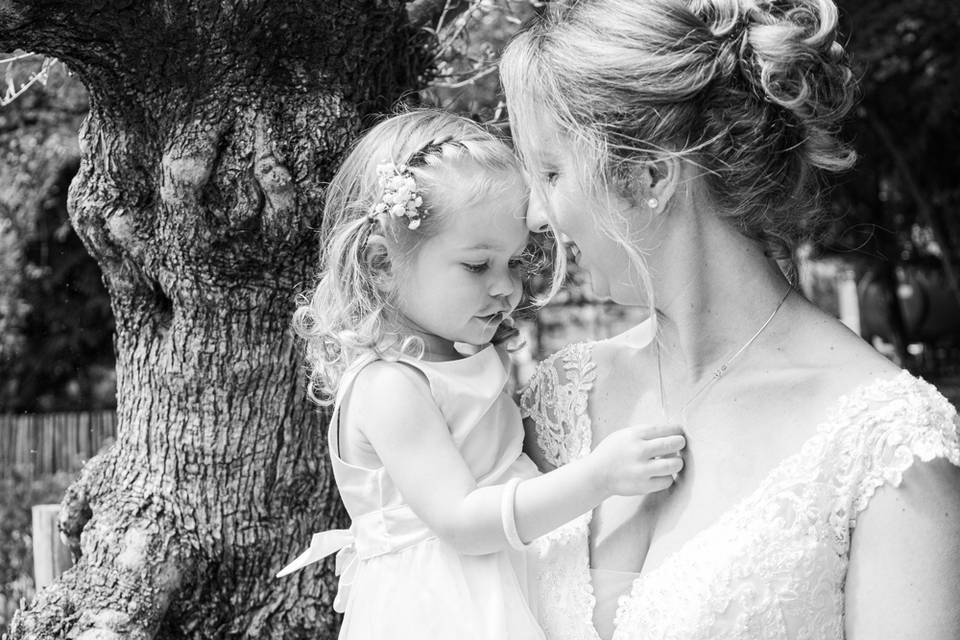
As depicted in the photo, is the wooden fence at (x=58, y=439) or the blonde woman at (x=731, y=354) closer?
the blonde woman at (x=731, y=354)

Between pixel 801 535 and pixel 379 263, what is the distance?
3.02 feet

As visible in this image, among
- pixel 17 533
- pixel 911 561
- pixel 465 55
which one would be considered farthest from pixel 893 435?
pixel 17 533

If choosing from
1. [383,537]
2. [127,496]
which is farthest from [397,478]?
[127,496]

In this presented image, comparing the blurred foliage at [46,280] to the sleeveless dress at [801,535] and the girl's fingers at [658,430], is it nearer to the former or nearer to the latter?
the girl's fingers at [658,430]

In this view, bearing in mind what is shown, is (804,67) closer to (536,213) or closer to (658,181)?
(658,181)

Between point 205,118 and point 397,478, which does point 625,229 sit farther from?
point 205,118

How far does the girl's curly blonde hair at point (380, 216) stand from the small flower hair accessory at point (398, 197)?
1cm

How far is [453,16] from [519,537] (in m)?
1.66

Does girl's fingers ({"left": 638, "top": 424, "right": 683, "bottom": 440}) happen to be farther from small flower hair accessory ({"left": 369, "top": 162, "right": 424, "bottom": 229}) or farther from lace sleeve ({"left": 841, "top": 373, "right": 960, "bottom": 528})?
small flower hair accessory ({"left": 369, "top": 162, "right": 424, "bottom": 229})

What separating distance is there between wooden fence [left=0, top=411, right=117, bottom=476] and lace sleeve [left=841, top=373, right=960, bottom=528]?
7011 mm

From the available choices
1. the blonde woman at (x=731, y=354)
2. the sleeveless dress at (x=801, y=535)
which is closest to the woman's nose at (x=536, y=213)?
the blonde woman at (x=731, y=354)

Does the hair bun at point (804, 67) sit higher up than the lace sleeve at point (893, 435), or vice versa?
the hair bun at point (804, 67)

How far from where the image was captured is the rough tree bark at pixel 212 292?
2.13 m

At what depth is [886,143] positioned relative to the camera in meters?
11.5
